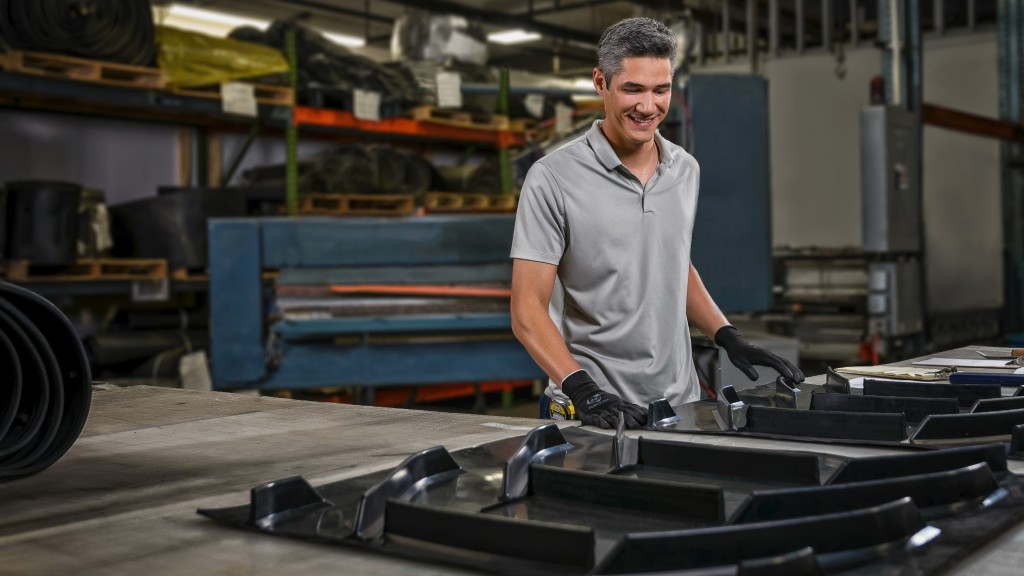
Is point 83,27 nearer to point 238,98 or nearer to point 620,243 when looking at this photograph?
point 238,98

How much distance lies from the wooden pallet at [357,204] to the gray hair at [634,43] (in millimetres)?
5016

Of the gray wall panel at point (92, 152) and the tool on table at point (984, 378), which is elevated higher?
the gray wall panel at point (92, 152)

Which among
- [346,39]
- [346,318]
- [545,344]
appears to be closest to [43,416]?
[545,344]

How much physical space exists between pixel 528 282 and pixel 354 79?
5359 millimetres

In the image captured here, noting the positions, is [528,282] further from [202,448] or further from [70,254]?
[70,254]

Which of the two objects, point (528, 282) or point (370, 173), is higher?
point (370, 173)

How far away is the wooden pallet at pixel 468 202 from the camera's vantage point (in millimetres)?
7840

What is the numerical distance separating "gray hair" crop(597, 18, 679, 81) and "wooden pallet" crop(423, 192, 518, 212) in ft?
18.0

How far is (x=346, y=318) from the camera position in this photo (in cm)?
449

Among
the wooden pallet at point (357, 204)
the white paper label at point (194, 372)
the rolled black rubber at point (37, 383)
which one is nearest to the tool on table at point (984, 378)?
the rolled black rubber at point (37, 383)

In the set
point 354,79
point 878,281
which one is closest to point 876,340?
point 878,281

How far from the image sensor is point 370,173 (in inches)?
293

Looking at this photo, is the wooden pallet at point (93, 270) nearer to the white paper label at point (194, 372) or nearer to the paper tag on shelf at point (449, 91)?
the white paper label at point (194, 372)

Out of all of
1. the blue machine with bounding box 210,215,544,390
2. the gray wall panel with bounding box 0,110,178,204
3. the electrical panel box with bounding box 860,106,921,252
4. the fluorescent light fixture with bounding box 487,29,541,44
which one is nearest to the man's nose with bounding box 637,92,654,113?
the blue machine with bounding box 210,215,544,390
